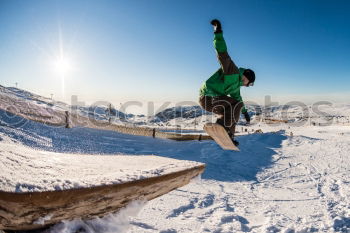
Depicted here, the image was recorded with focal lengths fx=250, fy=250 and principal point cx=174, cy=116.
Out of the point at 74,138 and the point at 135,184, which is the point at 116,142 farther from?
the point at 135,184

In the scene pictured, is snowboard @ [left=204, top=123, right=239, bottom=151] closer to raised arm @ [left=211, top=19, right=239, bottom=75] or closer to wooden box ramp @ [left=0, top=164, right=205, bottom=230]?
raised arm @ [left=211, top=19, right=239, bottom=75]

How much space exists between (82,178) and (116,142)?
13.3 meters

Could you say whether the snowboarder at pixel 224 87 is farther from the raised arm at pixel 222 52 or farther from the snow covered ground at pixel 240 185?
the snow covered ground at pixel 240 185

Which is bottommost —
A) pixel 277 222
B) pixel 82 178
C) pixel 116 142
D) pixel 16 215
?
pixel 277 222

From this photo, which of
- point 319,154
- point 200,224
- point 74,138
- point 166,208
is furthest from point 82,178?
point 319,154

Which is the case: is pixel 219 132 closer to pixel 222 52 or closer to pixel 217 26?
pixel 222 52

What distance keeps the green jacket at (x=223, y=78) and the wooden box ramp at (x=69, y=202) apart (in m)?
2.96

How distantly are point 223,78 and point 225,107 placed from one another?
712mm

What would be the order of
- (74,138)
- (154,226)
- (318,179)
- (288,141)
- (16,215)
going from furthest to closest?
1. (288,141)
2. (74,138)
3. (318,179)
4. (154,226)
5. (16,215)

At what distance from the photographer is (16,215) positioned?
3.80ft

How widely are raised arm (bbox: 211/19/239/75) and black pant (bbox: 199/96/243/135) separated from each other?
71 cm

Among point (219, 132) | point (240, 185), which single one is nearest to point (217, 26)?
point (219, 132)

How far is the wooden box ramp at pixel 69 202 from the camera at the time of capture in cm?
110

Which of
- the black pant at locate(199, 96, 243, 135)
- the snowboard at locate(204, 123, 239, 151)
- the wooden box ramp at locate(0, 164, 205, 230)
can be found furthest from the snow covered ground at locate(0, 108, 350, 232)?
the black pant at locate(199, 96, 243, 135)
